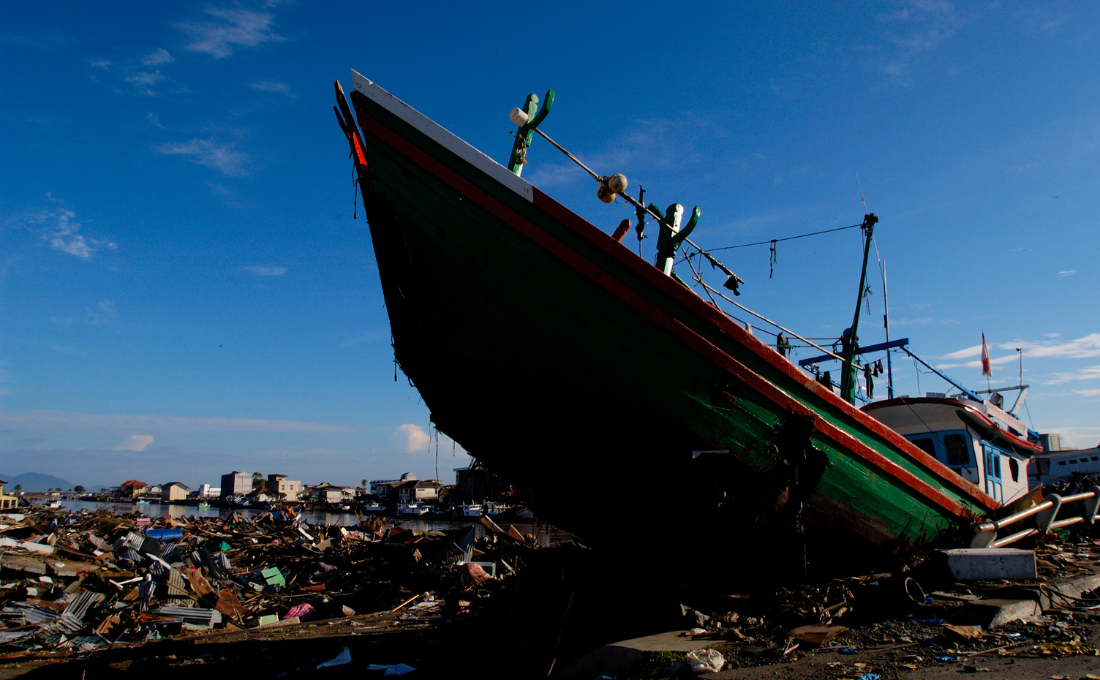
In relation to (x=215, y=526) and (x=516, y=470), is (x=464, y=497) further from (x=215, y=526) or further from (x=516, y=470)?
(x=215, y=526)

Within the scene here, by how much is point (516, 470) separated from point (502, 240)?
2.53 metres

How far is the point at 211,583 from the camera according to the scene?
11.0 m

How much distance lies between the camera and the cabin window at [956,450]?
307 inches

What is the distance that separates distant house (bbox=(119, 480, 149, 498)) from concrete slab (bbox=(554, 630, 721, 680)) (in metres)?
131

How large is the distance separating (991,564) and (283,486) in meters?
90.6

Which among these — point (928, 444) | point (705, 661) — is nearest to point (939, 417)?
point (928, 444)

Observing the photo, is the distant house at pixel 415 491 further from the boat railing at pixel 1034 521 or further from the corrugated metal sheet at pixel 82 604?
the boat railing at pixel 1034 521

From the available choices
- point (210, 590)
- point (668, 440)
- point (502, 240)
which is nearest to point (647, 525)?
point (668, 440)

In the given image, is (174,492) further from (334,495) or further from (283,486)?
(334,495)

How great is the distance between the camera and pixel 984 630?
435 centimetres

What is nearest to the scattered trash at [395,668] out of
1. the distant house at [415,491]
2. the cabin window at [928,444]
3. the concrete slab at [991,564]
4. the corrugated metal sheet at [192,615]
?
the corrugated metal sheet at [192,615]

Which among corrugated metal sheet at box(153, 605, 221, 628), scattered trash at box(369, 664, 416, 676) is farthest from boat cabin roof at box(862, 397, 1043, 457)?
corrugated metal sheet at box(153, 605, 221, 628)

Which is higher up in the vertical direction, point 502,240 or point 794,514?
point 502,240

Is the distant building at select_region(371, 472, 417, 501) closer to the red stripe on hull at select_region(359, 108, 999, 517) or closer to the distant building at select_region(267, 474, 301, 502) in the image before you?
the distant building at select_region(267, 474, 301, 502)
